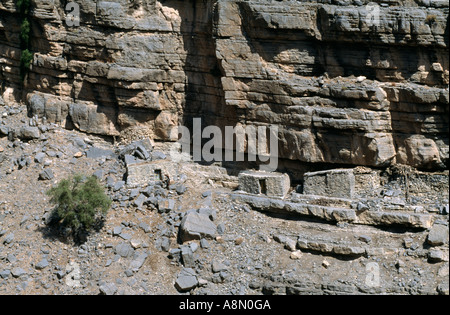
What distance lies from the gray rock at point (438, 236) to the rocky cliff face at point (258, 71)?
2.70 metres

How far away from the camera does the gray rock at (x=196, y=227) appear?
27.9 m

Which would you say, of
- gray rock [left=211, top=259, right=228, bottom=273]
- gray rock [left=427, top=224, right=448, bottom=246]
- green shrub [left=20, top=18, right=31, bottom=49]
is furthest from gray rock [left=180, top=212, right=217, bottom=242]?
green shrub [left=20, top=18, right=31, bottom=49]

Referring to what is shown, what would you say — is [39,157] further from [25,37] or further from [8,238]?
[25,37]

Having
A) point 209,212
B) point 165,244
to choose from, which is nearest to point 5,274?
point 165,244

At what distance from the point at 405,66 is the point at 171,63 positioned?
357 inches

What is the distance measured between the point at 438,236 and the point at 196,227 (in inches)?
306

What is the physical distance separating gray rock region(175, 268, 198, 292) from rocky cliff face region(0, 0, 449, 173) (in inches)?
239

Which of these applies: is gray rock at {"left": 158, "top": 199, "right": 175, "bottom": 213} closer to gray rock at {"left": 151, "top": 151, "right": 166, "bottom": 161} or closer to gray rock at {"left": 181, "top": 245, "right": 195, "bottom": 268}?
gray rock at {"left": 181, "top": 245, "right": 195, "bottom": 268}

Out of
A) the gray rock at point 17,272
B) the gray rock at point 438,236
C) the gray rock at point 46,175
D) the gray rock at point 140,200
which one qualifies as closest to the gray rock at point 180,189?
the gray rock at point 140,200

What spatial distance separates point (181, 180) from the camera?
30375 mm

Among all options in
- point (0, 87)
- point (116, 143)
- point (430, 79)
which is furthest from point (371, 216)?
point (0, 87)

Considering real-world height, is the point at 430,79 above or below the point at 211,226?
above

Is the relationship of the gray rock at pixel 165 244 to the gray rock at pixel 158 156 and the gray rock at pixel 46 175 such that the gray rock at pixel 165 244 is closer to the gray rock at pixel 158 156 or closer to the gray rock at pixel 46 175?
the gray rock at pixel 158 156

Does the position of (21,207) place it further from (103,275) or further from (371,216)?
(371,216)
